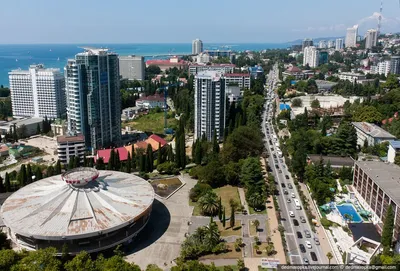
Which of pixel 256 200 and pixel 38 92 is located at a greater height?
pixel 38 92

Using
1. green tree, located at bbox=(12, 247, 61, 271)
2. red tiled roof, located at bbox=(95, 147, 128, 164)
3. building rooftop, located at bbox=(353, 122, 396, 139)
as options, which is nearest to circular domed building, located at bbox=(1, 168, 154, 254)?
green tree, located at bbox=(12, 247, 61, 271)

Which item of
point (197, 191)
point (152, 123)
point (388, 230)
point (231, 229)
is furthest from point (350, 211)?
point (152, 123)

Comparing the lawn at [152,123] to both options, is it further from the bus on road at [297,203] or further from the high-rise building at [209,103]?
the bus on road at [297,203]

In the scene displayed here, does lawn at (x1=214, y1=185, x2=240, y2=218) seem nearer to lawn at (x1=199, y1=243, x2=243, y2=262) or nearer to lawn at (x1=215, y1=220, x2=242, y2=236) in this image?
lawn at (x1=215, y1=220, x2=242, y2=236)

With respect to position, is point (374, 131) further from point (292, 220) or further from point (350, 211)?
point (292, 220)

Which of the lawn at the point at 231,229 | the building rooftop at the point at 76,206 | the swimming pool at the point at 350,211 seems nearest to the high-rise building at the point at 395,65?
the swimming pool at the point at 350,211

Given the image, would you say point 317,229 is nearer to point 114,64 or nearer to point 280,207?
point 280,207
